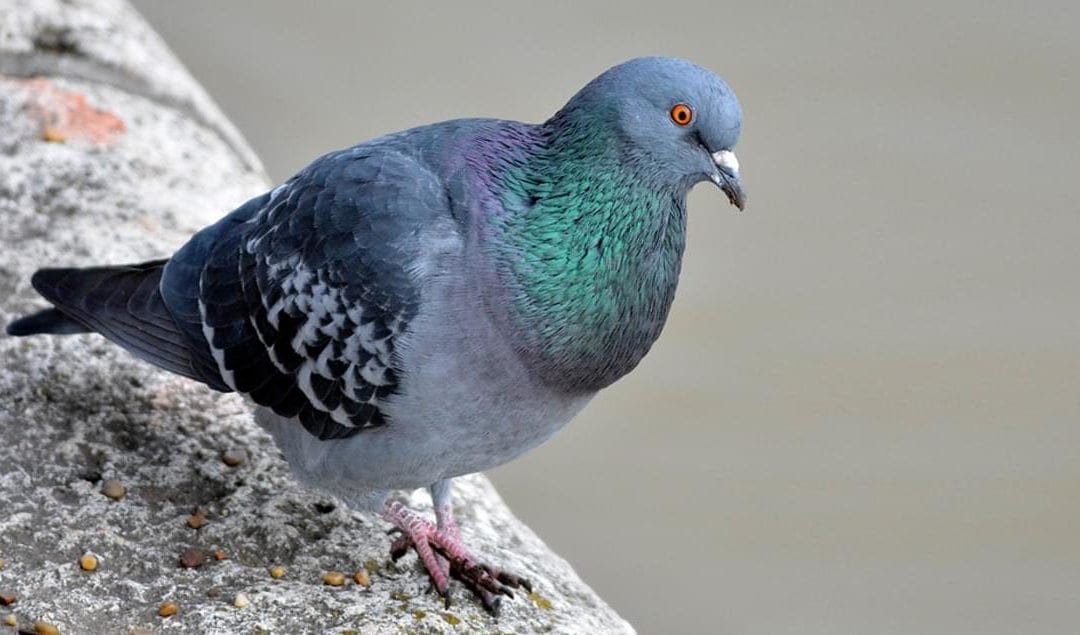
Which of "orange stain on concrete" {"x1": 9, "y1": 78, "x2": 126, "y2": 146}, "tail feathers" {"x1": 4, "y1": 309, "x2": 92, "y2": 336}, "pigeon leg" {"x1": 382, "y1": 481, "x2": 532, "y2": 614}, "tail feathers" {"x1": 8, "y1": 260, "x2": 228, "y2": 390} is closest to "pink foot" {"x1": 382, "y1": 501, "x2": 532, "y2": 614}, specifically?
"pigeon leg" {"x1": 382, "y1": 481, "x2": 532, "y2": 614}

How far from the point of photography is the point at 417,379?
13.7 feet

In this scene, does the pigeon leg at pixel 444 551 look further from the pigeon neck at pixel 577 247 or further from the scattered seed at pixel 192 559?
the pigeon neck at pixel 577 247

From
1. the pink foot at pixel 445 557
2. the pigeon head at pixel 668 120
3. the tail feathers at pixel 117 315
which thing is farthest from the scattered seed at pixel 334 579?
the pigeon head at pixel 668 120

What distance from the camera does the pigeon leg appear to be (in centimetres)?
452

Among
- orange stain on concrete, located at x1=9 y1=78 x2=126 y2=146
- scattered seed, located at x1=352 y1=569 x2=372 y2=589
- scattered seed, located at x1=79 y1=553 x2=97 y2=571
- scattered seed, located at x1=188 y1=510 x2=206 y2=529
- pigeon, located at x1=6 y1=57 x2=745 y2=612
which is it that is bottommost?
scattered seed, located at x1=79 y1=553 x2=97 y2=571

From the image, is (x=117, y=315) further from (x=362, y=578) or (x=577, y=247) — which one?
(x=577, y=247)

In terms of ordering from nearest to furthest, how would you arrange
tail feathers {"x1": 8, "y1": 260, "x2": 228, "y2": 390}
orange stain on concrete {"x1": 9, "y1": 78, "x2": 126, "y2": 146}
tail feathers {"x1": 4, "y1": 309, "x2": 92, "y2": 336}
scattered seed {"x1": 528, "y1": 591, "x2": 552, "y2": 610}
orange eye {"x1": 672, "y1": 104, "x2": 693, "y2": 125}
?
orange eye {"x1": 672, "y1": 104, "x2": 693, "y2": 125} → scattered seed {"x1": 528, "y1": 591, "x2": 552, "y2": 610} → tail feathers {"x1": 8, "y1": 260, "x2": 228, "y2": 390} → tail feathers {"x1": 4, "y1": 309, "x2": 92, "y2": 336} → orange stain on concrete {"x1": 9, "y1": 78, "x2": 126, "y2": 146}

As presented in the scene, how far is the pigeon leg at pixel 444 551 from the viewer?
14.8 ft

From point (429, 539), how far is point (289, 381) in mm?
640

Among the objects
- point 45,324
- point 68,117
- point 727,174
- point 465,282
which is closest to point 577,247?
point 465,282

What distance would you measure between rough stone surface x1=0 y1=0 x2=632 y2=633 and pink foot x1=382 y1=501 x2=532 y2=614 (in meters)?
0.04

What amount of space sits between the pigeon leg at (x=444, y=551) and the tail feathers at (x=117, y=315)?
28.3 inches

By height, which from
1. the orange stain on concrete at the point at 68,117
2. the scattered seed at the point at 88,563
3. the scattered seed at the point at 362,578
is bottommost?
the scattered seed at the point at 88,563

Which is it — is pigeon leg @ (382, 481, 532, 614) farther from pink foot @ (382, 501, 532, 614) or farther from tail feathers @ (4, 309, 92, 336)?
tail feathers @ (4, 309, 92, 336)
